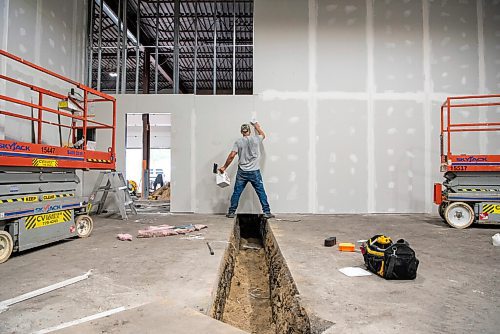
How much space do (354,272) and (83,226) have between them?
11.0 ft

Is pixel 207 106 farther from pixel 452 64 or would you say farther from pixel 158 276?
pixel 452 64

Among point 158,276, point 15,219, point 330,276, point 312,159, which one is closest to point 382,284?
point 330,276

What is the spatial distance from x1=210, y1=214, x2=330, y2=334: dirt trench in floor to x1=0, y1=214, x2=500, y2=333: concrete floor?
0.11m

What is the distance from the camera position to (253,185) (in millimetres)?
5746

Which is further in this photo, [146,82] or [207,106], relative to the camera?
[146,82]

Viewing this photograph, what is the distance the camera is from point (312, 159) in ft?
20.5

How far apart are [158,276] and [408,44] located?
258 inches

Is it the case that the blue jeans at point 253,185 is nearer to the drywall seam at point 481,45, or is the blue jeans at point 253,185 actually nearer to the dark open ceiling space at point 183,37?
the dark open ceiling space at point 183,37

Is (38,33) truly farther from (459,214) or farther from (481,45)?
(481,45)

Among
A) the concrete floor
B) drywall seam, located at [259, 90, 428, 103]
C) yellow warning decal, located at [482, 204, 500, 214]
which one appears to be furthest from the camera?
drywall seam, located at [259, 90, 428, 103]

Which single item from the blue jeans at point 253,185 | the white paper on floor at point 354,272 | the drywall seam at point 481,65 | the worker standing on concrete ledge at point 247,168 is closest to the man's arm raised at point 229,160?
the worker standing on concrete ledge at point 247,168

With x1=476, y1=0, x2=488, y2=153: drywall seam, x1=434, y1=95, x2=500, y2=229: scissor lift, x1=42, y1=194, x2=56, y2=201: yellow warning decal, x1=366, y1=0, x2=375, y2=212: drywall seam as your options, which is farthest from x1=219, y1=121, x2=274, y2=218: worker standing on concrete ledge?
x1=476, y1=0, x2=488, y2=153: drywall seam

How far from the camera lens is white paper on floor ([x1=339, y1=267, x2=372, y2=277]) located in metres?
2.47

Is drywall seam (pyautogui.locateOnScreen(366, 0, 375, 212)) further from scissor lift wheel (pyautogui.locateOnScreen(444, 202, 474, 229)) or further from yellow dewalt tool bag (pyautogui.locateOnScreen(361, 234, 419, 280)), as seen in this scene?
yellow dewalt tool bag (pyautogui.locateOnScreen(361, 234, 419, 280))
